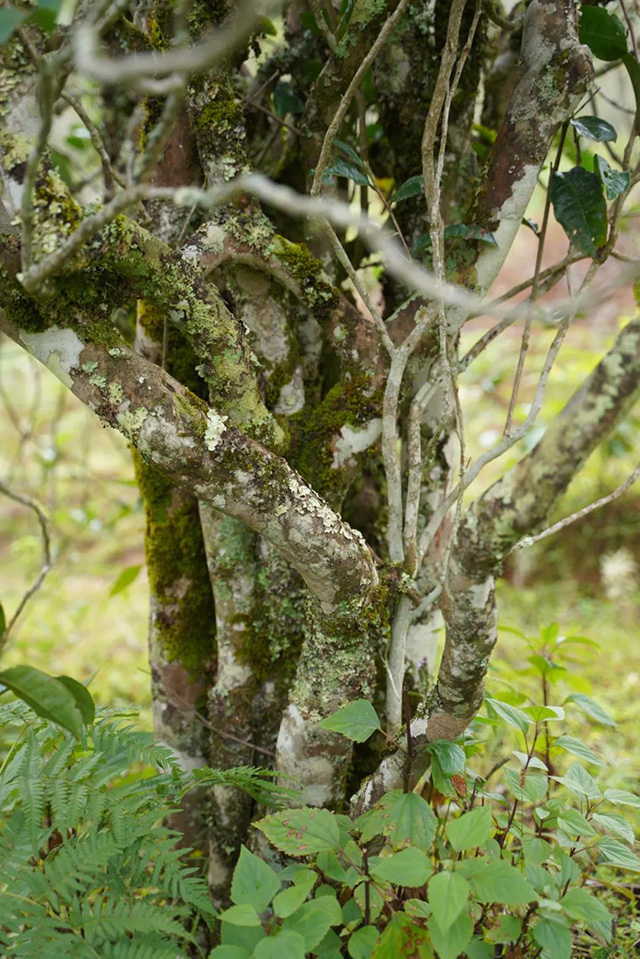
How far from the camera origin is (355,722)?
3.65 feet

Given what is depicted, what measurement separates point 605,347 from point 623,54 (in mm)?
3792

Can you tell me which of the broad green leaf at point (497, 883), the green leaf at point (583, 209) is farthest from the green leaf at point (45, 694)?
the green leaf at point (583, 209)

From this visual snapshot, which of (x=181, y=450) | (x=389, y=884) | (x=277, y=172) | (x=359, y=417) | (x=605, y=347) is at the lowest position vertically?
(x=389, y=884)

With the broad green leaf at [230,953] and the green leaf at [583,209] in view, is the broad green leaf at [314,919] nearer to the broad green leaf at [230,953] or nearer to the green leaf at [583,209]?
the broad green leaf at [230,953]

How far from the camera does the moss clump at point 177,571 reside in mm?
1666

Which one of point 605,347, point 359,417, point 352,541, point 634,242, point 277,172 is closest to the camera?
point 352,541

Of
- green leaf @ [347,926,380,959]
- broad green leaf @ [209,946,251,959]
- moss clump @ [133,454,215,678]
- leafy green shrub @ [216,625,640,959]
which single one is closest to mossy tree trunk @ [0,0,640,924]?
moss clump @ [133,454,215,678]

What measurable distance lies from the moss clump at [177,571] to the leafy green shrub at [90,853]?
311 mm

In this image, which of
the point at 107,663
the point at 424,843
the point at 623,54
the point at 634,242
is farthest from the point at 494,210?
the point at 634,242

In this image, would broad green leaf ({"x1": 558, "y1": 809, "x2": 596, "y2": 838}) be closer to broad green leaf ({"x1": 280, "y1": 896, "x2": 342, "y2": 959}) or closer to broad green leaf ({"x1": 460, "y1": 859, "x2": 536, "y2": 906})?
broad green leaf ({"x1": 460, "y1": 859, "x2": 536, "y2": 906})

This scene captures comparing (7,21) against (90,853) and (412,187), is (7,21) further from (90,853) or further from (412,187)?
(90,853)

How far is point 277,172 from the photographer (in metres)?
1.71

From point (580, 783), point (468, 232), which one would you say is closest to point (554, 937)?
point (580, 783)

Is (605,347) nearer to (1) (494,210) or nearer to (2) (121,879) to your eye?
(1) (494,210)
